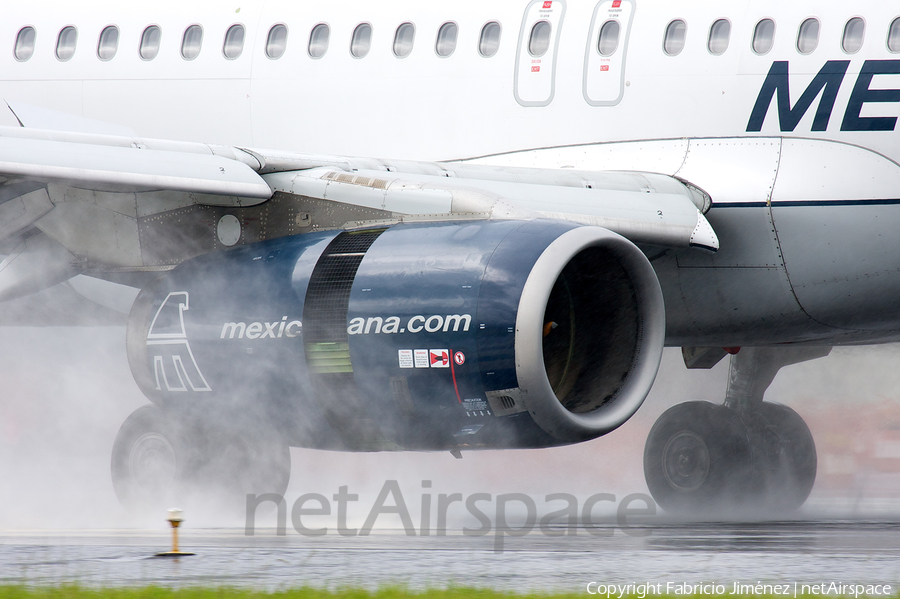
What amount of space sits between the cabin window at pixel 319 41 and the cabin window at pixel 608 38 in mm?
2174

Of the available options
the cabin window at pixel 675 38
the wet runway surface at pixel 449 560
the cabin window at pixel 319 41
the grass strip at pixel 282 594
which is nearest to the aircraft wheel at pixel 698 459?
the wet runway surface at pixel 449 560

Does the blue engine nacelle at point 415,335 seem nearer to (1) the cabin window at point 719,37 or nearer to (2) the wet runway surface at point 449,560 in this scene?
(2) the wet runway surface at point 449,560

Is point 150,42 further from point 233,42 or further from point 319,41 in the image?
point 319,41

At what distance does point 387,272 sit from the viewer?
6254 millimetres

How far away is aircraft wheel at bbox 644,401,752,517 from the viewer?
34.8ft

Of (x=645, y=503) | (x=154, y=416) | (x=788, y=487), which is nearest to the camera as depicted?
(x=154, y=416)

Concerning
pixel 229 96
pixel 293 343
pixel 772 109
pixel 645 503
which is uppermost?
pixel 229 96

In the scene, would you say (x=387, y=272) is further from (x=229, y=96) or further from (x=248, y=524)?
(x=229, y=96)

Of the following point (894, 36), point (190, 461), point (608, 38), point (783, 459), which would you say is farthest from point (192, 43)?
point (783, 459)

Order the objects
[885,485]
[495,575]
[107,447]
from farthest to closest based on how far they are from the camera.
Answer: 1. [885,485]
2. [107,447]
3. [495,575]

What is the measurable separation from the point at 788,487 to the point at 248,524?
5.24m

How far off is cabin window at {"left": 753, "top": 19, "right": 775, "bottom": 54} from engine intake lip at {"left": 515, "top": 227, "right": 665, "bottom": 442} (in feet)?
7.63

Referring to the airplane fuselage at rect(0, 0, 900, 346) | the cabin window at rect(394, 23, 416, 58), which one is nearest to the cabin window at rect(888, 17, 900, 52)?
the airplane fuselage at rect(0, 0, 900, 346)

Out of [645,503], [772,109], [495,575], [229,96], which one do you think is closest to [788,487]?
[645,503]
